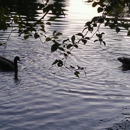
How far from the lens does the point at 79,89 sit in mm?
12797

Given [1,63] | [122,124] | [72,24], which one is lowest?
[122,124]

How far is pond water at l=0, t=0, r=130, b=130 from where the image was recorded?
959 cm

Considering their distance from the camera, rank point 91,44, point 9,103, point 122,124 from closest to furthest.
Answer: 1. point 122,124
2. point 9,103
3. point 91,44

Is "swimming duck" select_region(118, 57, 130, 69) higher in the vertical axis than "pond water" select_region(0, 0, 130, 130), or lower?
higher

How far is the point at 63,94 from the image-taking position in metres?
12.1

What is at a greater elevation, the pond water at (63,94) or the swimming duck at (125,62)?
the swimming duck at (125,62)

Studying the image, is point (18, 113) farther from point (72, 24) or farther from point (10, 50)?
point (72, 24)

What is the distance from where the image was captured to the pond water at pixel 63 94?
31.4 ft

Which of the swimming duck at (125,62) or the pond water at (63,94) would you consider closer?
the pond water at (63,94)

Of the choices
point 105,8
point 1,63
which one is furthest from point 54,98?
point 105,8

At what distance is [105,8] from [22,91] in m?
7.73

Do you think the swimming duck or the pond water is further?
the swimming duck

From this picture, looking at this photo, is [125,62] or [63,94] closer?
[63,94]

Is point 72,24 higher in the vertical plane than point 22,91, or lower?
higher
